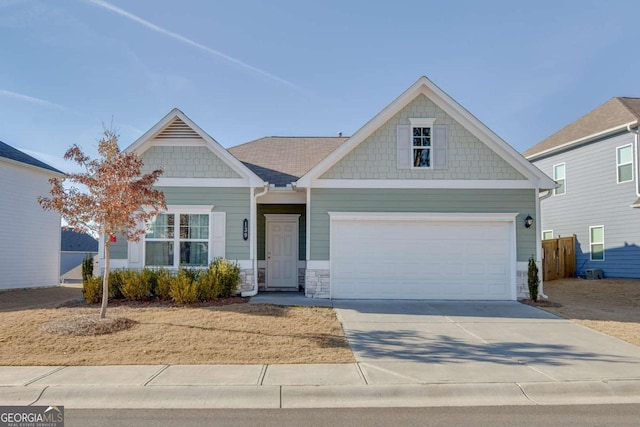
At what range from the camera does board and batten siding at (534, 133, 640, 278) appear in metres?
17.2

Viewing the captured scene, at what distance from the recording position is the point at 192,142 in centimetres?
1298

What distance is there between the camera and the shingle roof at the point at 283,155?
14.6 m

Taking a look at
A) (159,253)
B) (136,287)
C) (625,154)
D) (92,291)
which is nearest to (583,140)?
(625,154)

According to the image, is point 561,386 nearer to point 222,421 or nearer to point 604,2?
point 222,421

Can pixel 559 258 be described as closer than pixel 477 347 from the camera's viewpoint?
No

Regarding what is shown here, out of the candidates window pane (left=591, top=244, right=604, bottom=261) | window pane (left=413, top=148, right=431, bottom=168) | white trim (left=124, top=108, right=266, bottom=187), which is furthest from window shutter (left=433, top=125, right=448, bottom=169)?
window pane (left=591, top=244, right=604, bottom=261)

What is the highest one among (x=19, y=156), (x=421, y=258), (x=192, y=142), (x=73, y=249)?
(x=19, y=156)

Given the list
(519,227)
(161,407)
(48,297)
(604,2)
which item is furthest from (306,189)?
(604,2)

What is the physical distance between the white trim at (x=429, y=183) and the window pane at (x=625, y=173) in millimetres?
7235

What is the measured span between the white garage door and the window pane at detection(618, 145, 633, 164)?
26.6ft

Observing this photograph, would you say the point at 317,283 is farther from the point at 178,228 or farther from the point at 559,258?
the point at 559,258

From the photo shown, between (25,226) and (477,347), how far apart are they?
16847 millimetres

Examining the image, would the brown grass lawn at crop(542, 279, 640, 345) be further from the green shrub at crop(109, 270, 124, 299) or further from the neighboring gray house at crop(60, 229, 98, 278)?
the neighboring gray house at crop(60, 229, 98, 278)

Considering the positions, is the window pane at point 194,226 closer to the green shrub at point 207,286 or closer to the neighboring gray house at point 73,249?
the green shrub at point 207,286
